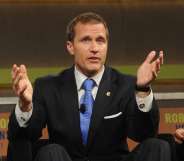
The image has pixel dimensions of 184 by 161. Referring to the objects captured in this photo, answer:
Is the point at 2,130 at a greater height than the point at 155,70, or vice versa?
the point at 155,70

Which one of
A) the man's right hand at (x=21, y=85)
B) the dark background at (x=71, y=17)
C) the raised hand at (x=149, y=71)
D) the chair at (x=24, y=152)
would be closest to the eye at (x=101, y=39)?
the raised hand at (x=149, y=71)

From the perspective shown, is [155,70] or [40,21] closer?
[155,70]

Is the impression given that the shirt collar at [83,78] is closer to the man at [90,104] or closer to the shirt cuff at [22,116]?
the man at [90,104]

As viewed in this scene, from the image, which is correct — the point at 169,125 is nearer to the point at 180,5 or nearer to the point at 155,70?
the point at 180,5

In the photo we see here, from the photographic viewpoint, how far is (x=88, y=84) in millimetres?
3293

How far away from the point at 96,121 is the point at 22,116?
1.20 feet

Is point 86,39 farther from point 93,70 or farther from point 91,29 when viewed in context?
point 93,70

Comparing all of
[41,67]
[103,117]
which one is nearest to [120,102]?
[103,117]

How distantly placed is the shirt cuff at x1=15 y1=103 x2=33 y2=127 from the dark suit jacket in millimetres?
32

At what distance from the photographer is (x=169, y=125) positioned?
4.60 m

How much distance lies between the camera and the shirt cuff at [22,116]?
3.03 metres

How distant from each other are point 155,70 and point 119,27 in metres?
1.63

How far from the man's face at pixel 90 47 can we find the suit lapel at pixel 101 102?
72mm

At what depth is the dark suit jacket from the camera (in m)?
3.12
